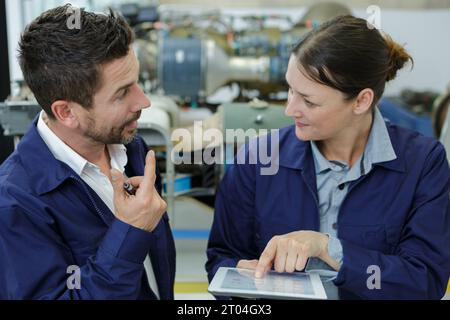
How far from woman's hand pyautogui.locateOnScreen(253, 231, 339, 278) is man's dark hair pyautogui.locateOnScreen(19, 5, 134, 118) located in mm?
523

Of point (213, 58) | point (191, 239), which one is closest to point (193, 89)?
point (213, 58)

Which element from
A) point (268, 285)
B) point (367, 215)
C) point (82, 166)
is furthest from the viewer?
point (367, 215)

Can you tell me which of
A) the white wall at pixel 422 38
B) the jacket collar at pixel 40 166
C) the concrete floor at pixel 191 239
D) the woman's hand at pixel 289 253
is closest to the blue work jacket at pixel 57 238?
the jacket collar at pixel 40 166

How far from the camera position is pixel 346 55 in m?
1.22

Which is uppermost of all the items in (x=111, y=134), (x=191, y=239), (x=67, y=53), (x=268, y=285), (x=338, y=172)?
(x=67, y=53)

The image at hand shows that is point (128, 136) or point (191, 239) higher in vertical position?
point (128, 136)

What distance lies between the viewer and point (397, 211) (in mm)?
1255

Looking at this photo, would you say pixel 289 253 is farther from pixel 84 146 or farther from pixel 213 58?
pixel 213 58

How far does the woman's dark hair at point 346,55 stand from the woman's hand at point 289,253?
15.1 inches

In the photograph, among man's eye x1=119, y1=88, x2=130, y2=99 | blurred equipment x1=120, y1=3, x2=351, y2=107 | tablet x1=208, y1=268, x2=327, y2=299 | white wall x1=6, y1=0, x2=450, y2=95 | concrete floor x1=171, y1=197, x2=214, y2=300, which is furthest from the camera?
white wall x1=6, y1=0, x2=450, y2=95

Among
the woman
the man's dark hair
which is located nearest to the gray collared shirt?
the woman

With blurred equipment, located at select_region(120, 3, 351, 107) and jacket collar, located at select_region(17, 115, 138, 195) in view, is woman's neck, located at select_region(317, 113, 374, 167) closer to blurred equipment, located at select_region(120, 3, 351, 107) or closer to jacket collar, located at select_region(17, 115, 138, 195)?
jacket collar, located at select_region(17, 115, 138, 195)

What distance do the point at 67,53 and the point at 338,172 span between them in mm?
715

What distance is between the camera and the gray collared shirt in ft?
4.19
